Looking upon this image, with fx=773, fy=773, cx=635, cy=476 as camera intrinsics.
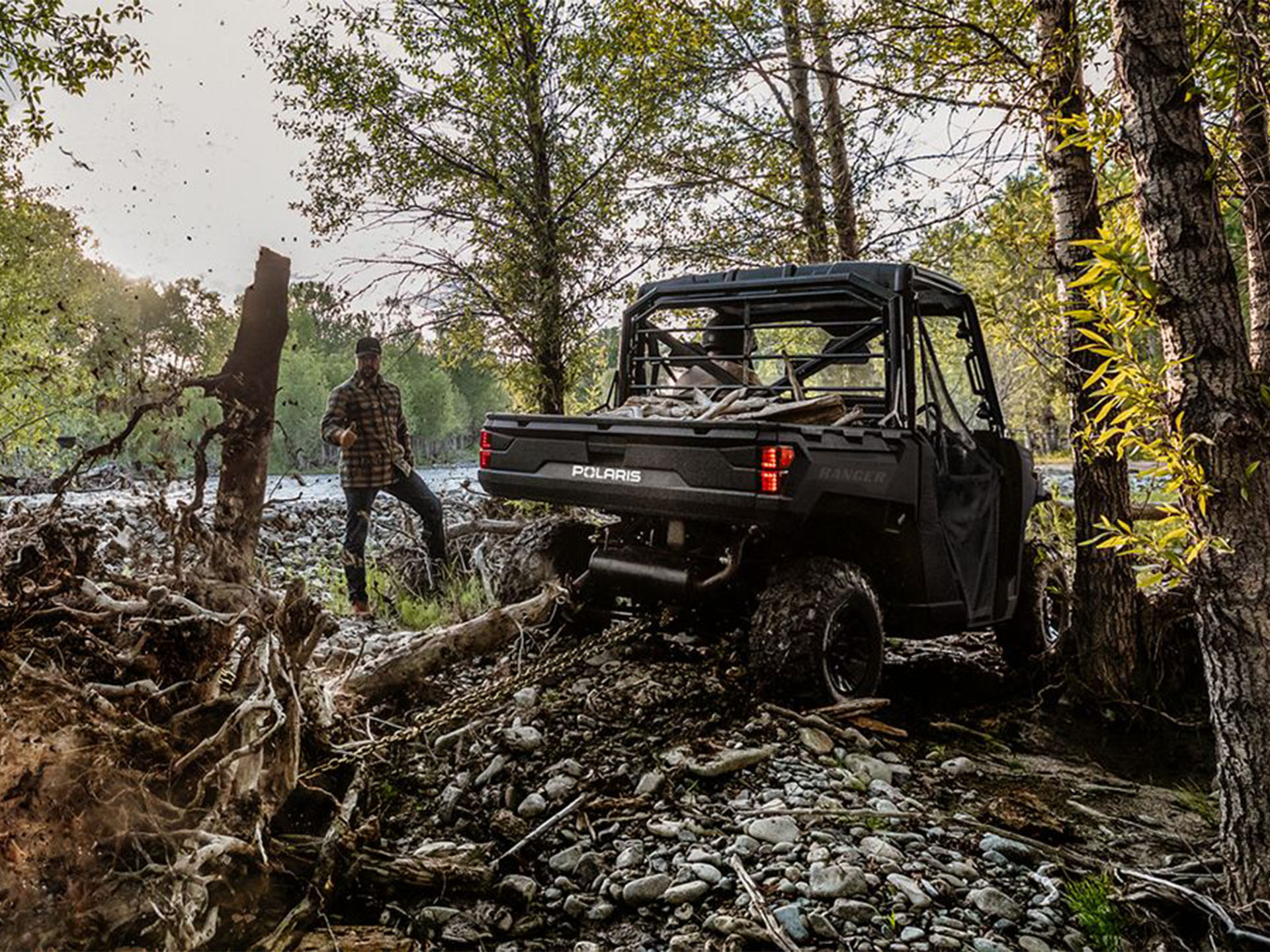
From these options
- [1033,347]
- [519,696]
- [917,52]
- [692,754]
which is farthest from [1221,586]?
[917,52]

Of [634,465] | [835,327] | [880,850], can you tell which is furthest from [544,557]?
[880,850]

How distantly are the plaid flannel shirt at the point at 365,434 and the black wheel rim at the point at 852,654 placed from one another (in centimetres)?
429

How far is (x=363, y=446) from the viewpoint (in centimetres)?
685

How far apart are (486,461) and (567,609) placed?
1.09 metres

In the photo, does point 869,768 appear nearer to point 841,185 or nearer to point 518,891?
point 518,891

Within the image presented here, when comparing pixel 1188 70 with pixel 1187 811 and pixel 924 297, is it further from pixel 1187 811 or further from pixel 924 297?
pixel 1187 811

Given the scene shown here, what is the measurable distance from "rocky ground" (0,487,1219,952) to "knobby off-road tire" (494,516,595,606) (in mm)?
377

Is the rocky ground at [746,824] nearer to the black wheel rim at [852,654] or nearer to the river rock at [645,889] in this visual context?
the river rock at [645,889]

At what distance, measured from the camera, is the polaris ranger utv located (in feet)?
12.4

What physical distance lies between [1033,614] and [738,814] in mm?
3419

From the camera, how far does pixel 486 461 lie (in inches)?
188

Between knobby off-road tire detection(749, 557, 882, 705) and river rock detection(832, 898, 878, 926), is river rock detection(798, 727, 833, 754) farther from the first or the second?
river rock detection(832, 898, 878, 926)

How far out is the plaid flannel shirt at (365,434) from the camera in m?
6.81

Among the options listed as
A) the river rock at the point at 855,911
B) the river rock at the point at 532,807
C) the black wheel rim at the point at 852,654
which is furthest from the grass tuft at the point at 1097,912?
the river rock at the point at 532,807
